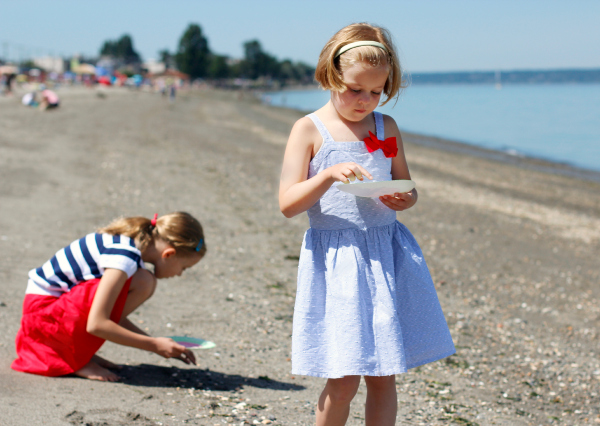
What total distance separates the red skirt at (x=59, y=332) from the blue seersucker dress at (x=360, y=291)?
129cm

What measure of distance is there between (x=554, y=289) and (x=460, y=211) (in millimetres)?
3938

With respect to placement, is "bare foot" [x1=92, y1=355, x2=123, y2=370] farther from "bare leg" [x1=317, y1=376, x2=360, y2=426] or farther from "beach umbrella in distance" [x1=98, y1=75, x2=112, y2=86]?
"beach umbrella in distance" [x1=98, y1=75, x2=112, y2=86]

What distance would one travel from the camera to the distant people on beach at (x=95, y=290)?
2.97 m

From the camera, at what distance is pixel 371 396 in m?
2.36

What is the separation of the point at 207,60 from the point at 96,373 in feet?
437

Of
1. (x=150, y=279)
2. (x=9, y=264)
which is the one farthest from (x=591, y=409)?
(x=9, y=264)

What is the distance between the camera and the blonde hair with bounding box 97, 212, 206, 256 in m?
3.10

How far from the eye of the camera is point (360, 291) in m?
2.12

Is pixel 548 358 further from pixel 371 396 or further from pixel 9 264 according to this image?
pixel 9 264

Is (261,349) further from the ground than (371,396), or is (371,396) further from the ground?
(371,396)

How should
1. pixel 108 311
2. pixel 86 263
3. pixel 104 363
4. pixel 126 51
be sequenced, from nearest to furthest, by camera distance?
pixel 108 311, pixel 86 263, pixel 104 363, pixel 126 51

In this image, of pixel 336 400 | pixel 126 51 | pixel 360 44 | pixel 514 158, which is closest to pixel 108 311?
pixel 336 400

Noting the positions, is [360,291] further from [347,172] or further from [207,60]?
[207,60]

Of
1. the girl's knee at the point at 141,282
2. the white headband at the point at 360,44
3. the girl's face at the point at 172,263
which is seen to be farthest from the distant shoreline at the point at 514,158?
the white headband at the point at 360,44
